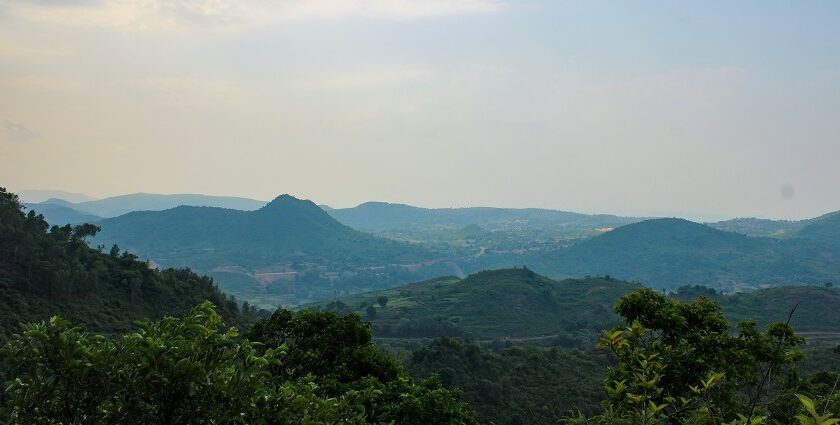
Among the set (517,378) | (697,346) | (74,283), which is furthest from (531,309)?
(697,346)

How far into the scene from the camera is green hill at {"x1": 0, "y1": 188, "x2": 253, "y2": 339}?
50094 mm

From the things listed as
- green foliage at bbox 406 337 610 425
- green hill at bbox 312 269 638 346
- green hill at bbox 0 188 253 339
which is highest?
green hill at bbox 0 188 253 339

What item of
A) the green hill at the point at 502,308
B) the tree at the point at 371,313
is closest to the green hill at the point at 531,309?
the green hill at the point at 502,308

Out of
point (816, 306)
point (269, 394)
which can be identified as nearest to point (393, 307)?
point (816, 306)

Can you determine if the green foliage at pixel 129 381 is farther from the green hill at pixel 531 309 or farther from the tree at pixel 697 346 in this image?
the green hill at pixel 531 309

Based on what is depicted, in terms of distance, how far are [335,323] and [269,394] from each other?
47.9 feet

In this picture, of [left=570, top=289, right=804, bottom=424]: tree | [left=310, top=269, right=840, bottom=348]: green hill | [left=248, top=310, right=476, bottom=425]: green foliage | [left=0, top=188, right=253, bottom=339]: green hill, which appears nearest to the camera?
[left=570, top=289, right=804, bottom=424]: tree

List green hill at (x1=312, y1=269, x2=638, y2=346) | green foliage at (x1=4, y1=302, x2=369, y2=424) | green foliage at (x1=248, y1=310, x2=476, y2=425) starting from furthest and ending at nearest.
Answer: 1. green hill at (x1=312, y1=269, x2=638, y2=346)
2. green foliage at (x1=248, y1=310, x2=476, y2=425)
3. green foliage at (x1=4, y1=302, x2=369, y2=424)

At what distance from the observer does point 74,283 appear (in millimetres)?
54094

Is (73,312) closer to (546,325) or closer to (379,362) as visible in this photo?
(379,362)

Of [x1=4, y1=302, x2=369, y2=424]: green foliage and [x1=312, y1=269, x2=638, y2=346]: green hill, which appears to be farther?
[x1=312, y1=269, x2=638, y2=346]: green hill

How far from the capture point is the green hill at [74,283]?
164 ft

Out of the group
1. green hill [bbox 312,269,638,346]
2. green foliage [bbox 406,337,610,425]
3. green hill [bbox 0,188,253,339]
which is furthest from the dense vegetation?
green hill [bbox 312,269,638,346]

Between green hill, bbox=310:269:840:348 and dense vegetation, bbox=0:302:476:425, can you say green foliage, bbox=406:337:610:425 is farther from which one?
green hill, bbox=310:269:840:348
